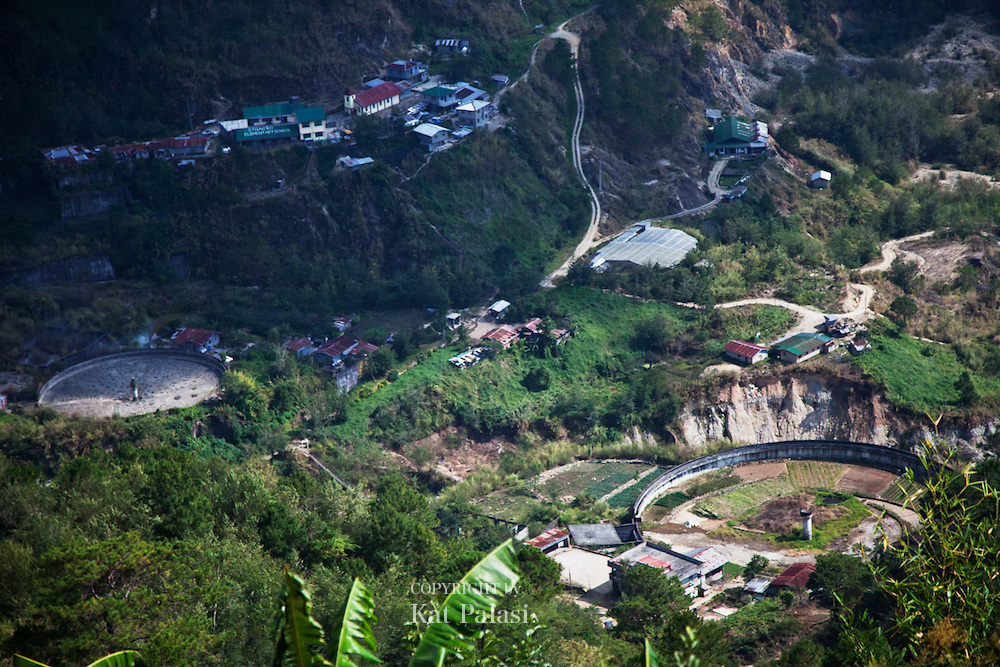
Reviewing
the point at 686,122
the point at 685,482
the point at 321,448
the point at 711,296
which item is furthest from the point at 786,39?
the point at 321,448

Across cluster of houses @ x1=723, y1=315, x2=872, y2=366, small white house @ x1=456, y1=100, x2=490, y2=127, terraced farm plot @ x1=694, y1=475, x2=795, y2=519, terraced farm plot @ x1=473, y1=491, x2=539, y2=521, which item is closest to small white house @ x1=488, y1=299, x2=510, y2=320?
cluster of houses @ x1=723, y1=315, x2=872, y2=366

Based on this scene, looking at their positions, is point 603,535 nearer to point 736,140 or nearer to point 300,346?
point 300,346

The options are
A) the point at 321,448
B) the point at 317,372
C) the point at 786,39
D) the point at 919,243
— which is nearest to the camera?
the point at 321,448

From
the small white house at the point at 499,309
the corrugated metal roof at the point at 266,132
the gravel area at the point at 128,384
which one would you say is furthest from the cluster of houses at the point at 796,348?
the corrugated metal roof at the point at 266,132

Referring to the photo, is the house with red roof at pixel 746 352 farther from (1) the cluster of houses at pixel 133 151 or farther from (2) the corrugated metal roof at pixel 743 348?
(1) the cluster of houses at pixel 133 151

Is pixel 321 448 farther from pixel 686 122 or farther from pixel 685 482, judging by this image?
pixel 686 122
